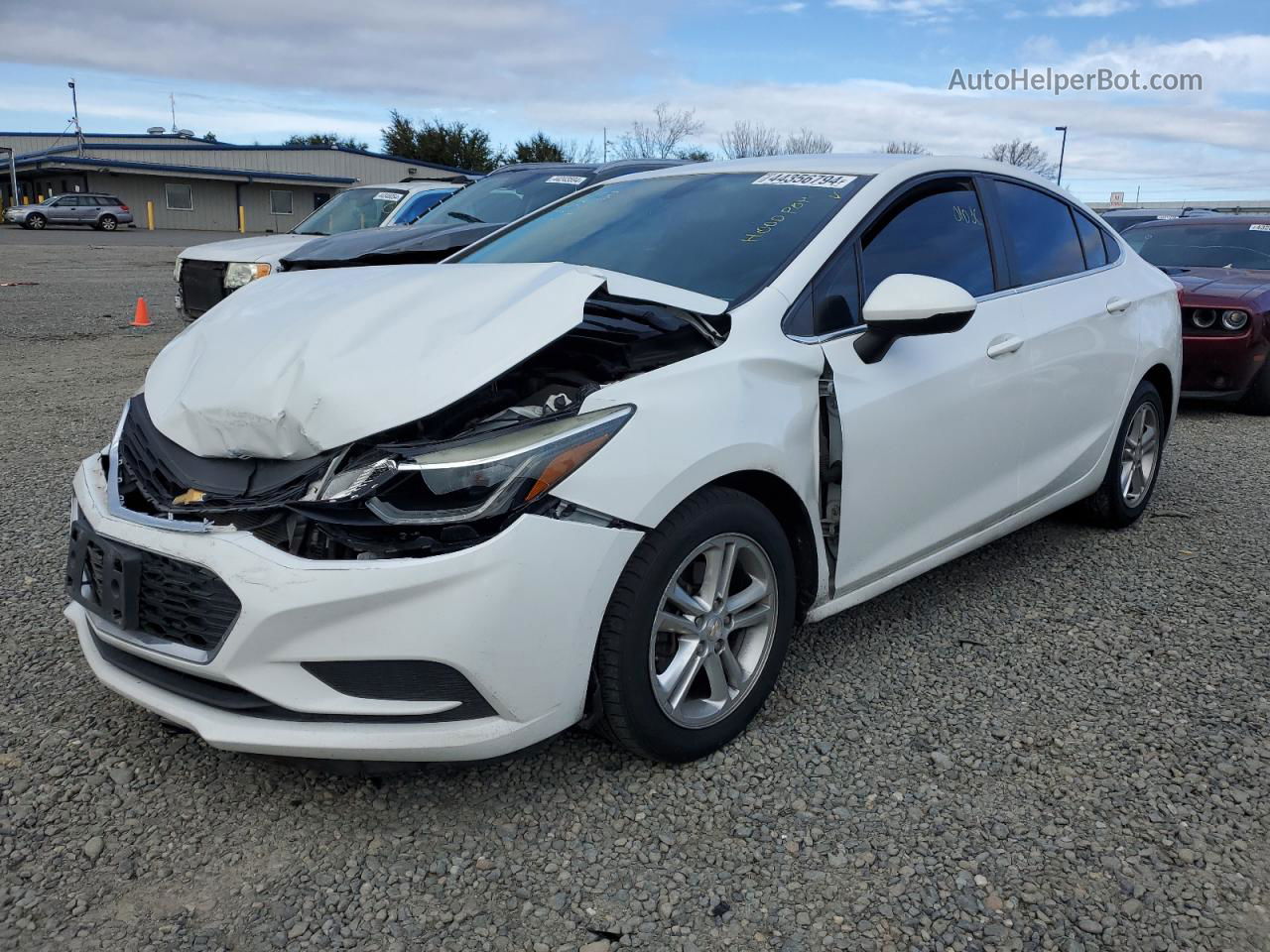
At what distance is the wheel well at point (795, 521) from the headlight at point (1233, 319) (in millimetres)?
6311

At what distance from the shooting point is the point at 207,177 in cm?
5312

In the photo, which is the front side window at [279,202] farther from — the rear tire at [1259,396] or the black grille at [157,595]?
the black grille at [157,595]

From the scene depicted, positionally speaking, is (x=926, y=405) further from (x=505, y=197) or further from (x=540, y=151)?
(x=540, y=151)

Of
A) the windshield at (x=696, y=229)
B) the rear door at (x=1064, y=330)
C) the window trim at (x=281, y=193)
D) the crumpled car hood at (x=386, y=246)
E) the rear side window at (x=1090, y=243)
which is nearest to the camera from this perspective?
the windshield at (x=696, y=229)

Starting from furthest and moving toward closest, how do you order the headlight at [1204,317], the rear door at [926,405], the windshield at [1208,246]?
the windshield at [1208,246] → the headlight at [1204,317] → the rear door at [926,405]

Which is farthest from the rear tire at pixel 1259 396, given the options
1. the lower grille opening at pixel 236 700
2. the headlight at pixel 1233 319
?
the lower grille opening at pixel 236 700

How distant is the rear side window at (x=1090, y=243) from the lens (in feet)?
15.2

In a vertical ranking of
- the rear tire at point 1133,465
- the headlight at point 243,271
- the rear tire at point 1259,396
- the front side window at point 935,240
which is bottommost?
the rear tire at point 1259,396

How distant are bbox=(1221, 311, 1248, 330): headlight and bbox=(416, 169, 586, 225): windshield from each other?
5.06 meters

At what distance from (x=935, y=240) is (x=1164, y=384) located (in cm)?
211

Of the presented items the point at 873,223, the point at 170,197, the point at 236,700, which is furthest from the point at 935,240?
the point at 170,197

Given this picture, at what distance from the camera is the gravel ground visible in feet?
7.55

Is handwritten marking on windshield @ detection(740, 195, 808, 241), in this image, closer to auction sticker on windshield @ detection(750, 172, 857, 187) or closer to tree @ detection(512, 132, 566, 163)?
auction sticker on windshield @ detection(750, 172, 857, 187)

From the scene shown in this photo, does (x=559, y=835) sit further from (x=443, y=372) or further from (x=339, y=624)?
(x=443, y=372)
